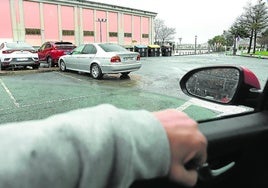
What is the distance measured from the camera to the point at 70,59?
44.4 ft

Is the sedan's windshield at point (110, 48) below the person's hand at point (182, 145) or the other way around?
the other way around

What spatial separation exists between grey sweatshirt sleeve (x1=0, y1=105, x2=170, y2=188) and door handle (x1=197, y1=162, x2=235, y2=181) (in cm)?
36

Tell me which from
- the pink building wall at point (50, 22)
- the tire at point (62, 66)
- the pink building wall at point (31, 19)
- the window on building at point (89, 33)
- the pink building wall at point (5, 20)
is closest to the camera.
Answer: the tire at point (62, 66)

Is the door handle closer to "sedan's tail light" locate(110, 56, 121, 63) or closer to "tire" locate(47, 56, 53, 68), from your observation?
"sedan's tail light" locate(110, 56, 121, 63)

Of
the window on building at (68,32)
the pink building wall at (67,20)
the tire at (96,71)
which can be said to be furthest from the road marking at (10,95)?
the pink building wall at (67,20)

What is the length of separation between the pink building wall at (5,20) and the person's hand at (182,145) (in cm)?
4280

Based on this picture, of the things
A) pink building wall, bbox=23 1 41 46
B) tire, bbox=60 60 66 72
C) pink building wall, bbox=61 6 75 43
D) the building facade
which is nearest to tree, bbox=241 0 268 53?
the building facade

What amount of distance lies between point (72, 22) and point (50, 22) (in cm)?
394

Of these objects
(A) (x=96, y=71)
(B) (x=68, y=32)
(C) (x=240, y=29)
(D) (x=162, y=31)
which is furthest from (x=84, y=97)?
(D) (x=162, y=31)

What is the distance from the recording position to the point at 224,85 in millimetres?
2082

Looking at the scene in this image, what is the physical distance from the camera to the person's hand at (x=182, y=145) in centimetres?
104

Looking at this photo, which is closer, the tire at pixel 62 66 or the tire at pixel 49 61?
the tire at pixel 62 66

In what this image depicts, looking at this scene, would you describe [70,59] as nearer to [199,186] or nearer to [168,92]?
[168,92]

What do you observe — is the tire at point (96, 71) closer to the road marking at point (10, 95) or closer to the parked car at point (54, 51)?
the road marking at point (10, 95)
